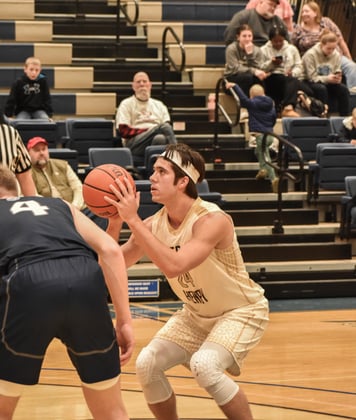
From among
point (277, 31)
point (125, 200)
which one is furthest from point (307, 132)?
point (125, 200)

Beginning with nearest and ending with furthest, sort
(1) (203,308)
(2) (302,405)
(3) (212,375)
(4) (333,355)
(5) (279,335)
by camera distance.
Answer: (3) (212,375) → (1) (203,308) → (2) (302,405) → (4) (333,355) → (5) (279,335)

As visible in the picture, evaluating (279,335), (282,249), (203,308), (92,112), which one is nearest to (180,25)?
(92,112)

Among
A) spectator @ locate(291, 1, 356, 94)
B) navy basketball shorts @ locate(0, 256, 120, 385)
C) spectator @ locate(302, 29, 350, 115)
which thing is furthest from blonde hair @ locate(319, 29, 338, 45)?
navy basketball shorts @ locate(0, 256, 120, 385)

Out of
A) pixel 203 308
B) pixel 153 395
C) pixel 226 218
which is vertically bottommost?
pixel 153 395

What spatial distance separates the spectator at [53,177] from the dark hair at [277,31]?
4075mm

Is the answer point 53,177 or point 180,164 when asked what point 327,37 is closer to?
point 53,177

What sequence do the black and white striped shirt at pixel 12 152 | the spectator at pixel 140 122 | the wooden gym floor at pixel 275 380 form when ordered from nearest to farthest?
1. the wooden gym floor at pixel 275 380
2. the black and white striped shirt at pixel 12 152
3. the spectator at pixel 140 122

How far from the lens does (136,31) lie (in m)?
14.4

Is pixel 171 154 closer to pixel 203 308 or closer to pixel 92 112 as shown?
pixel 203 308

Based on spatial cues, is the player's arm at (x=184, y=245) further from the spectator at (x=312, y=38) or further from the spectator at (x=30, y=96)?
the spectator at (x=312, y=38)

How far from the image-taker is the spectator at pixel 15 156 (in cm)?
596

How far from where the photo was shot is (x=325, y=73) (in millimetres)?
13000

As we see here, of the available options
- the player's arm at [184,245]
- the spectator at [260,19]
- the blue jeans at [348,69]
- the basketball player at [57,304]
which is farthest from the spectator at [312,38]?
the basketball player at [57,304]

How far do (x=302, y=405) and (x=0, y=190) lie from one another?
260cm
